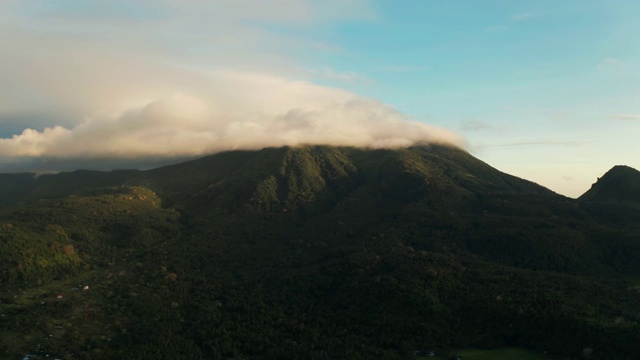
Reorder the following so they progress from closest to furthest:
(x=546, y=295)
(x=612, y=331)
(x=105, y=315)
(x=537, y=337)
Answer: (x=612, y=331) → (x=537, y=337) → (x=546, y=295) → (x=105, y=315)

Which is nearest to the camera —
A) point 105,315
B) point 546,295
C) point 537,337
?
point 537,337

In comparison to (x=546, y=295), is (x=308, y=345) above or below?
below

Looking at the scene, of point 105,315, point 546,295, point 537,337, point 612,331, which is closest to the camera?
point 612,331

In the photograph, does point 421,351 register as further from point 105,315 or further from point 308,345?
point 105,315

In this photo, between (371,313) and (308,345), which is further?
(371,313)

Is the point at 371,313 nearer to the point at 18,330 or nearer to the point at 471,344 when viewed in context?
the point at 471,344

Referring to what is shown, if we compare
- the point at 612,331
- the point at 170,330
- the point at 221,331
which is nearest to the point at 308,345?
the point at 221,331

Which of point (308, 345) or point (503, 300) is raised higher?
point (503, 300)

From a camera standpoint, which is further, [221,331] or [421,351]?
[221,331]

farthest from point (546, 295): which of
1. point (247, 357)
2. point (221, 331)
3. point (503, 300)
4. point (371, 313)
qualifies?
point (221, 331)
